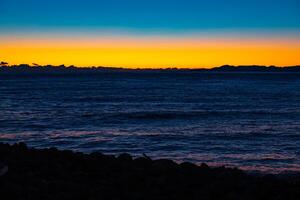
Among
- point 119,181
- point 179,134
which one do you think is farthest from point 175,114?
point 119,181

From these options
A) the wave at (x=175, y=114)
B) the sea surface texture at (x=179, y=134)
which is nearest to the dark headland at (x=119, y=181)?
the sea surface texture at (x=179, y=134)

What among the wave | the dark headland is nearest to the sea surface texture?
the wave

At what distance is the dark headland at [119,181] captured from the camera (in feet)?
32.6

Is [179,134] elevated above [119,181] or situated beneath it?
situated beneath

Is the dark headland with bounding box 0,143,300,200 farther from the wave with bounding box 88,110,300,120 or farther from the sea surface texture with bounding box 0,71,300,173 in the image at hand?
the wave with bounding box 88,110,300,120

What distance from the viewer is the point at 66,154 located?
14.0m

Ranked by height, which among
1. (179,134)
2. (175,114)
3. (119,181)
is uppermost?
(119,181)

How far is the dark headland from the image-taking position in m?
9.93

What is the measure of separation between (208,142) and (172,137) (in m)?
2.67

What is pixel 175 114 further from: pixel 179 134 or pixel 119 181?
pixel 119 181

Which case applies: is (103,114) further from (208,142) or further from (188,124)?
(208,142)

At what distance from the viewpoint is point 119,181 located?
36.4 feet

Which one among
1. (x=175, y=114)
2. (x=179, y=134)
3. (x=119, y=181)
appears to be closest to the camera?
(x=119, y=181)

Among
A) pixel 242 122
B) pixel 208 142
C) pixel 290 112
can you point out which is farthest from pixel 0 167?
pixel 290 112
